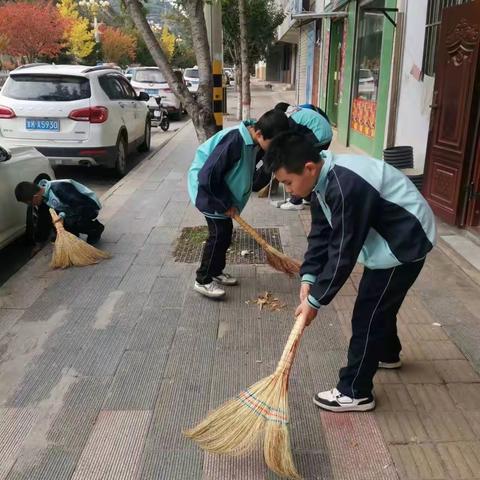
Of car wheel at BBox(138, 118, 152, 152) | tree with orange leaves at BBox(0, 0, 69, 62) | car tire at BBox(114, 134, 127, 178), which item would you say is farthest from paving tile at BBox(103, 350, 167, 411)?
tree with orange leaves at BBox(0, 0, 69, 62)

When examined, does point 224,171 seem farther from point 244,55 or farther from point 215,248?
point 244,55

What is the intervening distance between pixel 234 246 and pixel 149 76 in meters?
12.8

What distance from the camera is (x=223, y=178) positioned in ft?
12.0

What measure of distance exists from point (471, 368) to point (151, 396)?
1802 mm

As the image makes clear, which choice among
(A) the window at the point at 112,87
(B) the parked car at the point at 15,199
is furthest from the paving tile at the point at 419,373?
(A) the window at the point at 112,87

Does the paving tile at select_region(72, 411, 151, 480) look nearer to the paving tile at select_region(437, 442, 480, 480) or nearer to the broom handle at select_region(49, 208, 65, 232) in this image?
the paving tile at select_region(437, 442, 480, 480)

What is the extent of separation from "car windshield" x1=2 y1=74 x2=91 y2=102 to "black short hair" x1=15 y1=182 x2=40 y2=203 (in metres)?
2.93

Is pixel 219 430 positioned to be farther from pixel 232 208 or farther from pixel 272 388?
pixel 232 208

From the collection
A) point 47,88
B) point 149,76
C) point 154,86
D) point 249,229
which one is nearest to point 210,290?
point 249,229

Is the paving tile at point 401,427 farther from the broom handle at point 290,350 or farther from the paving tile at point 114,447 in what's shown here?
the paving tile at point 114,447

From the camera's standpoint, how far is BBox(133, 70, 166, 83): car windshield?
1653 cm

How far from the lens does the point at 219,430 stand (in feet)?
7.77

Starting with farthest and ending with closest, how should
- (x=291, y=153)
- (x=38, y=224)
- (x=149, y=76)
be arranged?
(x=149, y=76), (x=38, y=224), (x=291, y=153)

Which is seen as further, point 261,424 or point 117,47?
point 117,47
